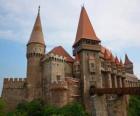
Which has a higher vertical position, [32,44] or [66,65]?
[32,44]

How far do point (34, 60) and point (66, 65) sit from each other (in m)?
6.09

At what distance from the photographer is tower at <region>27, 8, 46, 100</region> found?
4750cm

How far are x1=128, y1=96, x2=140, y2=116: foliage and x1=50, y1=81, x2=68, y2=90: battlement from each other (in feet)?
54.2

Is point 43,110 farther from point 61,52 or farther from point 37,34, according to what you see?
point 37,34

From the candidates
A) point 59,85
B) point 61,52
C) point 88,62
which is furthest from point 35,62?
point 88,62

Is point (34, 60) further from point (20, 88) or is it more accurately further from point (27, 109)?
point (27, 109)

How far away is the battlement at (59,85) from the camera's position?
4478 centimetres

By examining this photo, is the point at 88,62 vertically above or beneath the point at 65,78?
above

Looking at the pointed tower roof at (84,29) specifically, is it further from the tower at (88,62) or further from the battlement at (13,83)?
the battlement at (13,83)

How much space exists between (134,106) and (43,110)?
22151 mm

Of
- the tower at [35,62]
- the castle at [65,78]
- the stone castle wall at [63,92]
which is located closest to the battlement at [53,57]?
the castle at [65,78]

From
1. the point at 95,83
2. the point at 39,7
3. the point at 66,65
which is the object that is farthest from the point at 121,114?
the point at 39,7

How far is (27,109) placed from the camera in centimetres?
4369

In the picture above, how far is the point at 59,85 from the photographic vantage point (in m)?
44.9
